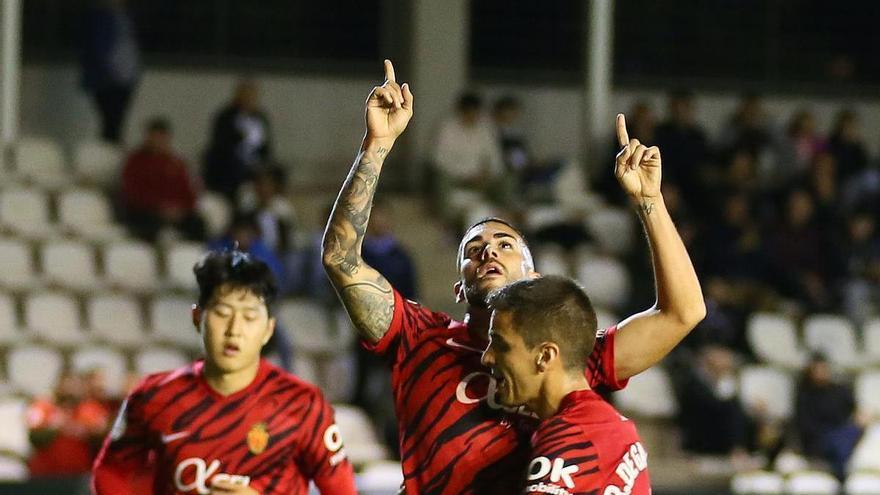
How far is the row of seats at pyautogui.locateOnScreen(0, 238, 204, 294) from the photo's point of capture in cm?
1093

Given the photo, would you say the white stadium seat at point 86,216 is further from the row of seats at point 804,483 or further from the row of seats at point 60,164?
the row of seats at point 804,483

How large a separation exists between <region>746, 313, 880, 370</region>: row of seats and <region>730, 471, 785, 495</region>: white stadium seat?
1.79m

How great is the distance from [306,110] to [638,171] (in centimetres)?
1074

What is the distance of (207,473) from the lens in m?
4.57

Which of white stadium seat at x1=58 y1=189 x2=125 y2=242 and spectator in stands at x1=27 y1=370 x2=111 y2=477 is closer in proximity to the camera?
spectator in stands at x1=27 y1=370 x2=111 y2=477

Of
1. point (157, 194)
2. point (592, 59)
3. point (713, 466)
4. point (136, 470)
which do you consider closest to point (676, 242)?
point (136, 470)

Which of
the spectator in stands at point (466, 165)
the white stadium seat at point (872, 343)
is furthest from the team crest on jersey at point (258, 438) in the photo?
the white stadium seat at point (872, 343)

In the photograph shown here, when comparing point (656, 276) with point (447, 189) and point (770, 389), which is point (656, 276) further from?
point (447, 189)

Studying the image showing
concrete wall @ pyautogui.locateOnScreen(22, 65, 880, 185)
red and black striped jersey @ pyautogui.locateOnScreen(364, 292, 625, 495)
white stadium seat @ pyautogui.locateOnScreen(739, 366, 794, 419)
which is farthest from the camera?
concrete wall @ pyautogui.locateOnScreen(22, 65, 880, 185)

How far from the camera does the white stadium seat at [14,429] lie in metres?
9.08

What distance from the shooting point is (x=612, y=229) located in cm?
1273

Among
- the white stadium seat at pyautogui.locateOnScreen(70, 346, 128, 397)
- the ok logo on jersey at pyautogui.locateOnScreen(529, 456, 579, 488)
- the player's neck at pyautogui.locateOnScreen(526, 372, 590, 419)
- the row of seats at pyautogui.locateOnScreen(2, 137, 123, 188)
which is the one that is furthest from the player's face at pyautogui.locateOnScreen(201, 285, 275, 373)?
the row of seats at pyautogui.locateOnScreen(2, 137, 123, 188)

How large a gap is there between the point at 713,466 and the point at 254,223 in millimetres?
3510

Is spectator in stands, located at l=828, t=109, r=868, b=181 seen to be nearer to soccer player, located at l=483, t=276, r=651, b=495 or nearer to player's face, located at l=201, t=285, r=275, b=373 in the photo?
player's face, located at l=201, t=285, r=275, b=373
